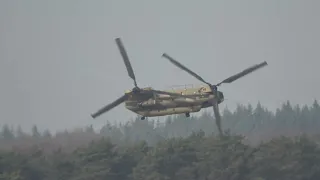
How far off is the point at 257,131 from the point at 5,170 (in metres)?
63.7

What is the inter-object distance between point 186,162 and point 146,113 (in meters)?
37.2

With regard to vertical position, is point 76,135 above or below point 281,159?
above

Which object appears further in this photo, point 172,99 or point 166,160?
point 166,160

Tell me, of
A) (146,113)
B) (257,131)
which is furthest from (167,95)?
(257,131)

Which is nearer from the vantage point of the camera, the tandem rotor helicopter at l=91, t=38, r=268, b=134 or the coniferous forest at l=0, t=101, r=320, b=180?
the tandem rotor helicopter at l=91, t=38, r=268, b=134

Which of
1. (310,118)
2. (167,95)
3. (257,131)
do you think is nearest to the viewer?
(167,95)

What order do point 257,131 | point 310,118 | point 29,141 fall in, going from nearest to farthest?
point 29,141 → point 257,131 → point 310,118

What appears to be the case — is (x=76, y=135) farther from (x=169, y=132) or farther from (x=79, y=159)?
(x=169, y=132)

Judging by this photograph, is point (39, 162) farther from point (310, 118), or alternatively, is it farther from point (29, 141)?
point (310, 118)

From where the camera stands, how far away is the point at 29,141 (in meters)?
113

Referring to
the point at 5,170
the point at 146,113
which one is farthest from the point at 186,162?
the point at 146,113

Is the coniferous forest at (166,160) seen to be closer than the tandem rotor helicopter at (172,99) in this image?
No

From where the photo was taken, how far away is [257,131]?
511ft

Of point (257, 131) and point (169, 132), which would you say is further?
A: point (169, 132)
